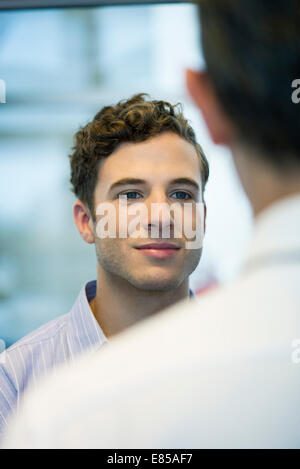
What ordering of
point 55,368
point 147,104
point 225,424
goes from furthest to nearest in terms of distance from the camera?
1. point 147,104
2. point 55,368
3. point 225,424

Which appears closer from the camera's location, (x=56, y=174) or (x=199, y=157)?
(x=199, y=157)

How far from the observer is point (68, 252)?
109cm

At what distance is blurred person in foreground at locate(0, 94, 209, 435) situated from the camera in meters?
0.97

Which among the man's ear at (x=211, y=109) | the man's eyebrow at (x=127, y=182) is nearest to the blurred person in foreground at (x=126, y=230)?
the man's eyebrow at (x=127, y=182)

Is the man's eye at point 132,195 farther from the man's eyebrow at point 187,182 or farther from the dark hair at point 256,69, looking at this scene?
the dark hair at point 256,69

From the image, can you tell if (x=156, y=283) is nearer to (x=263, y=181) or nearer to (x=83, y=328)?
(x=83, y=328)

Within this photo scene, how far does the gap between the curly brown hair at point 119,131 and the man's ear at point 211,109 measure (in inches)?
21.4

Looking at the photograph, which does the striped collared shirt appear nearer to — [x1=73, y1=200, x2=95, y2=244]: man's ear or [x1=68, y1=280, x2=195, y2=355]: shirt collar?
[x1=68, y1=280, x2=195, y2=355]: shirt collar

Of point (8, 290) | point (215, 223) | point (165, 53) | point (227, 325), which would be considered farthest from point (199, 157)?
point (227, 325)

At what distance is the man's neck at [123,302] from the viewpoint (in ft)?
3.41

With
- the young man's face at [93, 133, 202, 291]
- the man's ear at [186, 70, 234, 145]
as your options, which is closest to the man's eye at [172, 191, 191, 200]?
the young man's face at [93, 133, 202, 291]

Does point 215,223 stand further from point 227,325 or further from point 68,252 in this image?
point 227,325

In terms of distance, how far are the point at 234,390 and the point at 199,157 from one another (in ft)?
2.29

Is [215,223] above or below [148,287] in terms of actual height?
above
